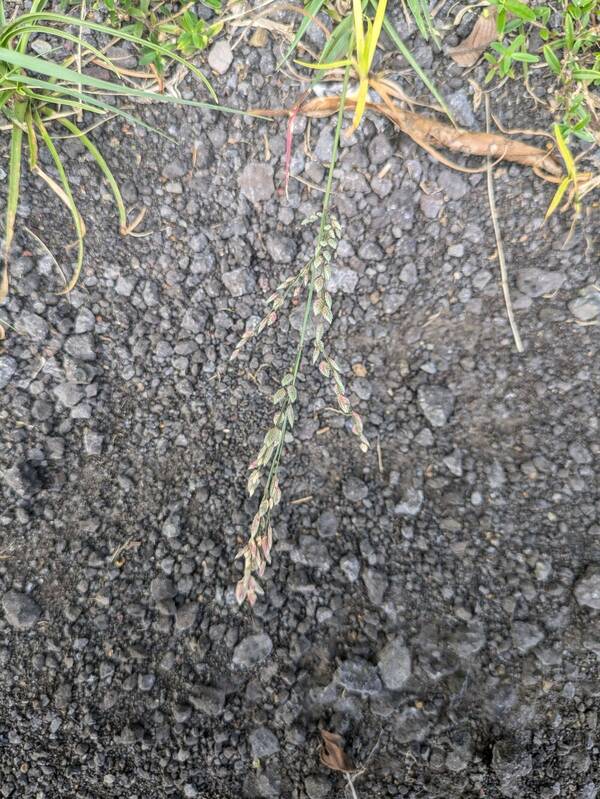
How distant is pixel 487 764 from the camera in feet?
4.40

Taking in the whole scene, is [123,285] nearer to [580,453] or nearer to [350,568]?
[350,568]

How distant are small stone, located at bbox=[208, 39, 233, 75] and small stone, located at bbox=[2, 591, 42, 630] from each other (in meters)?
1.62

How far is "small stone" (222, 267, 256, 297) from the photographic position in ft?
5.19

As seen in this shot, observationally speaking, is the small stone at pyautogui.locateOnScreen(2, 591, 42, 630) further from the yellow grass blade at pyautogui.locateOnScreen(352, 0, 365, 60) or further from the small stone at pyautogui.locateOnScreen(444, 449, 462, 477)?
the yellow grass blade at pyautogui.locateOnScreen(352, 0, 365, 60)

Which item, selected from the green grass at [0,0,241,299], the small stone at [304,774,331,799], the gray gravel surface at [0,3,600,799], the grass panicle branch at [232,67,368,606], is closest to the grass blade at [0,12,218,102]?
the green grass at [0,0,241,299]

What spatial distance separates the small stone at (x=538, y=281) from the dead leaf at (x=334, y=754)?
4.43 ft

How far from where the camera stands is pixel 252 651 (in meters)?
1.40

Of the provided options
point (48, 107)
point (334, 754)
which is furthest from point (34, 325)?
point (334, 754)

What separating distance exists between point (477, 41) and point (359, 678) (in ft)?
5.88

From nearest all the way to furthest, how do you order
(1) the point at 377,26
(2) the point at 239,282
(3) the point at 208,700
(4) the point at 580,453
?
(1) the point at 377,26 < (3) the point at 208,700 < (4) the point at 580,453 < (2) the point at 239,282

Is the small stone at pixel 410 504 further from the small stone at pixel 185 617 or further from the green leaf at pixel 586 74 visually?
the green leaf at pixel 586 74

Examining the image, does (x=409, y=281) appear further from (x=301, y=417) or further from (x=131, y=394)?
(x=131, y=394)

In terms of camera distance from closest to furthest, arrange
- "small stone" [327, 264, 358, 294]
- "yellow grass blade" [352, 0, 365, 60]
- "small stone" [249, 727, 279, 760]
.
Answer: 1. "yellow grass blade" [352, 0, 365, 60]
2. "small stone" [249, 727, 279, 760]
3. "small stone" [327, 264, 358, 294]

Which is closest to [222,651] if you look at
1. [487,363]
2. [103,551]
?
[103,551]
